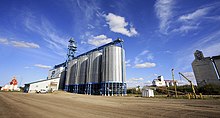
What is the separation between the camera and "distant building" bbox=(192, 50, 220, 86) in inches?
2579

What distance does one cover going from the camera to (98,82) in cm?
4981

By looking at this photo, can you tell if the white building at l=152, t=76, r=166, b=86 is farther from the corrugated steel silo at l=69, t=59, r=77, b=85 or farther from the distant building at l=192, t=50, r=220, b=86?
the corrugated steel silo at l=69, t=59, r=77, b=85

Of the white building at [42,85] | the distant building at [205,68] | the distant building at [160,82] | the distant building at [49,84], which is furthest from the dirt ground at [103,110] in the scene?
the distant building at [160,82]

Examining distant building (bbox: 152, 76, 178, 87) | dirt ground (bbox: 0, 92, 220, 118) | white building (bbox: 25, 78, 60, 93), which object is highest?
distant building (bbox: 152, 76, 178, 87)

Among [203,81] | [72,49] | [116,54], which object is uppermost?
[72,49]

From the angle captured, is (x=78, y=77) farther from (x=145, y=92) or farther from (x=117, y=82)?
(x=145, y=92)

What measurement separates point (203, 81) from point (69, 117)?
83.6 meters

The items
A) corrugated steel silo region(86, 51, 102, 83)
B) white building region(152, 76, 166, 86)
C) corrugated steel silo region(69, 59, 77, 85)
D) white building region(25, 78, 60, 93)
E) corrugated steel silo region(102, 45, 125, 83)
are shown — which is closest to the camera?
corrugated steel silo region(102, 45, 125, 83)

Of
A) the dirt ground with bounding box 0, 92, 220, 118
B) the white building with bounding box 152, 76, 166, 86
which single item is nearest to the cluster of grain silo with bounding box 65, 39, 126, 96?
the dirt ground with bounding box 0, 92, 220, 118

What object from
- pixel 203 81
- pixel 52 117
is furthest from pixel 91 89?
pixel 203 81

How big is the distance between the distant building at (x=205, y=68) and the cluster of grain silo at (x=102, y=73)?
178 feet

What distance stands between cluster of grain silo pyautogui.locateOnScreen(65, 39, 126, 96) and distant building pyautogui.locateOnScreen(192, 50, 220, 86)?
178ft

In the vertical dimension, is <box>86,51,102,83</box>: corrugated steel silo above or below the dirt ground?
above

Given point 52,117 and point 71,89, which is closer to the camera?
point 52,117
